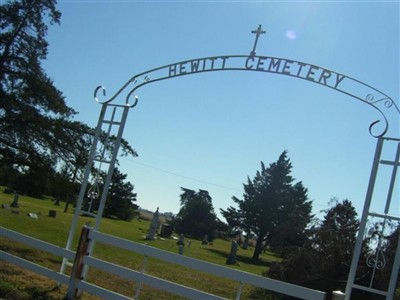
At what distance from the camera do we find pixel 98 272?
12.2 meters

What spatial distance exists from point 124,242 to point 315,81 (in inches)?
163

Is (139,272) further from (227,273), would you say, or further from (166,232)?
(166,232)

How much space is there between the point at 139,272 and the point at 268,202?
4316 cm

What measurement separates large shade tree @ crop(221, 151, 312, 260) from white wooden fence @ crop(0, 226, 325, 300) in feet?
131

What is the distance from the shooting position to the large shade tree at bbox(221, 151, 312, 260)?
159ft

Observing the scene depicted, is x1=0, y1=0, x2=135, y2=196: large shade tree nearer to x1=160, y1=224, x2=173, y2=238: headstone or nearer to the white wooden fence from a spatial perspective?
the white wooden fence

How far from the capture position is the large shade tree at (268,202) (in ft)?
159

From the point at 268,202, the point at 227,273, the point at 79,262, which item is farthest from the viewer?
the point at 268,202

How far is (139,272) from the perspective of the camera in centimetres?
721

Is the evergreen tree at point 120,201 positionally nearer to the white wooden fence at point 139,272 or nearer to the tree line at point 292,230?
the tree line at point 292,230

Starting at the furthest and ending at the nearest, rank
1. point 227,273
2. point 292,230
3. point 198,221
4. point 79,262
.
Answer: point 198,221 < point 292,230 < point 79,262 < point 227,273

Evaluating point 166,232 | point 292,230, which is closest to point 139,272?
point 292,230

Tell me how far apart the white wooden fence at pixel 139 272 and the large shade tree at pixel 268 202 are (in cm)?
4002

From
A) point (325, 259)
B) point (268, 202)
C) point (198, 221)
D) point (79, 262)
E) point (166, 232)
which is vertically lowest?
point (166, 232)
